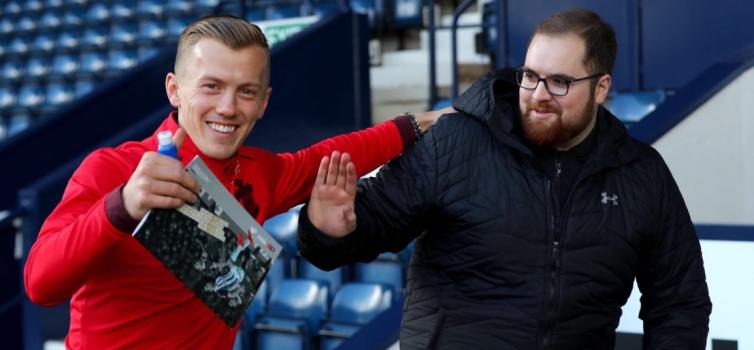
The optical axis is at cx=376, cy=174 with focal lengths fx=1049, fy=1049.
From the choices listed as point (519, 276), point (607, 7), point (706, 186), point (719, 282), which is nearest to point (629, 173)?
point (519, 276)

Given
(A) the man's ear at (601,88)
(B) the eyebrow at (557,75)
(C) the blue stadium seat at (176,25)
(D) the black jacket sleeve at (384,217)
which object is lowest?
(D) the black jacket sleeve at (384,217)

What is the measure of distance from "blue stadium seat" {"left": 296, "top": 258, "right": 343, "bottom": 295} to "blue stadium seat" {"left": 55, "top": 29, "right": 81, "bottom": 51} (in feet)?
16.3

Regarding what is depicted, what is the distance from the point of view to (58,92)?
8.87 m

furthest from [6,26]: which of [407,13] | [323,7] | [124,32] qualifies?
[407,13]

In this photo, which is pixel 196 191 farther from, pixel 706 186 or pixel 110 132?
pixel 110 132

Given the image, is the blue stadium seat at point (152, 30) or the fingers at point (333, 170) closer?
the fingers at point (333, 170)

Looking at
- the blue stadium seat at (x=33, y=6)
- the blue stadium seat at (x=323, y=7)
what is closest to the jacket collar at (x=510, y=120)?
the blue stadium seat at (x=323, y=7)

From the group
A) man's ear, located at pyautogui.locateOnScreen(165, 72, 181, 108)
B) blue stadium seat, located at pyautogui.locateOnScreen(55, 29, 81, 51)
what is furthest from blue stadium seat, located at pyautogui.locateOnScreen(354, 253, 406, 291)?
blue stadium seat, located at pyautogui.locateOnScreen(55, 29, 81, 51)

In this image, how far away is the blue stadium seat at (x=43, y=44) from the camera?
378 inches

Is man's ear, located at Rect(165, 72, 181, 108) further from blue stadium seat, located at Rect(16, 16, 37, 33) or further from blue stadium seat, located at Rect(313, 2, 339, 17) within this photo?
blue stadium seat, located at Rect(16, 16, 37, 33)

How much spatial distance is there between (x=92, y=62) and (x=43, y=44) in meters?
0.93

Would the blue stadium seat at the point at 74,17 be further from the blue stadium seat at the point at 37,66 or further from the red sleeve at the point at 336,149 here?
the red sleeve at the point at 336,149

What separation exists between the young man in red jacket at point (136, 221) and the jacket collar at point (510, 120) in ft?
1.17

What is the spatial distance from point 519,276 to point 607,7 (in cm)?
426
